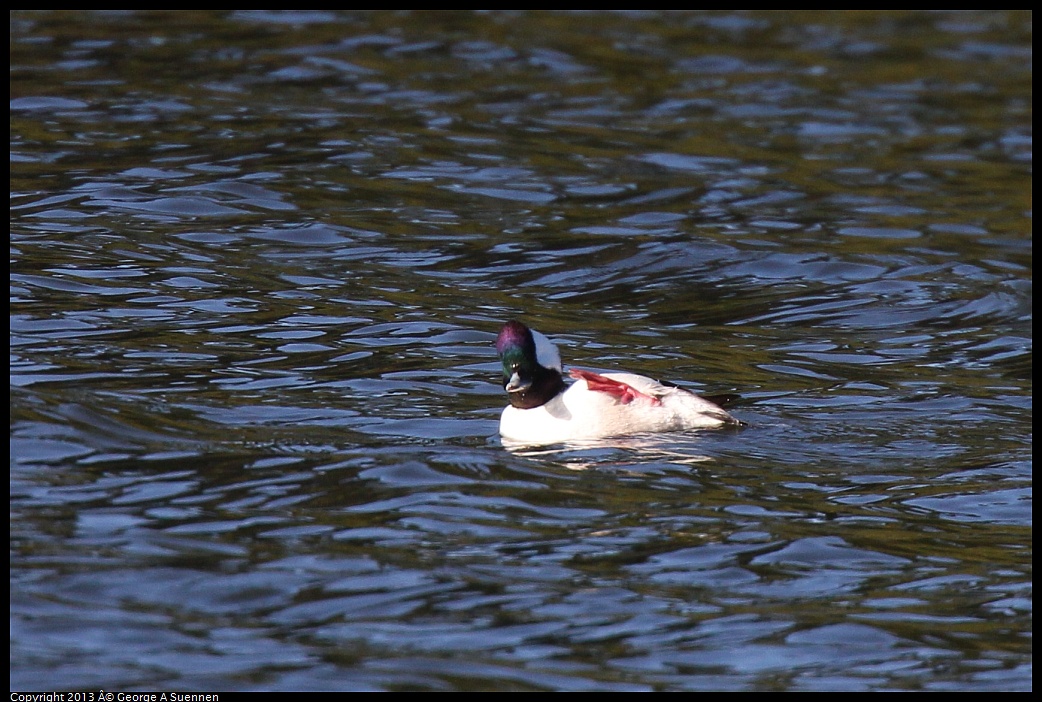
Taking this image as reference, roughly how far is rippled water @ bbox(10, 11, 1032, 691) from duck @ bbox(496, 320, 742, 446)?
22cm

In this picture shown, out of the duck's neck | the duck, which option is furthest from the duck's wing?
the duck's neck

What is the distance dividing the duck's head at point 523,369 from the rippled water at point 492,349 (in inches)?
16.8

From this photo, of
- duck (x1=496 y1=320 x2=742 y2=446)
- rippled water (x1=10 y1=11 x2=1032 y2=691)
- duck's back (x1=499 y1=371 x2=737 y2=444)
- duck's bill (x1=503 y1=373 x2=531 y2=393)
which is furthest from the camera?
duck's back (x1=499 y1=371 x2=737 y2=444)

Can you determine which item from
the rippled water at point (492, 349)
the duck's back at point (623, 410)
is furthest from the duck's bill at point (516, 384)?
the rippled water at point (492, 349)

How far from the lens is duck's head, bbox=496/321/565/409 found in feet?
31.1

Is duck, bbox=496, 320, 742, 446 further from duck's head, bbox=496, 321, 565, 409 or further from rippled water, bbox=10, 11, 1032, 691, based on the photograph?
rippled water, bbox=10, 11, 1032, 691

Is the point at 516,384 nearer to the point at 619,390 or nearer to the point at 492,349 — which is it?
the point at 619,390

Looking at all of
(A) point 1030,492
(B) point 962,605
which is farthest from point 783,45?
(B) point 962,605

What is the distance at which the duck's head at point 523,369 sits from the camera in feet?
31.1

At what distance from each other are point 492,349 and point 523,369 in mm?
2099

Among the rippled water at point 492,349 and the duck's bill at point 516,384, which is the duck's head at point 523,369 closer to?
the duck's bill at point 516,384

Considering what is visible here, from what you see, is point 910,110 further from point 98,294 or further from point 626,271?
point 98,294

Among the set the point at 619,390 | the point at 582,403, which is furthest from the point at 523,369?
the point at 619,390

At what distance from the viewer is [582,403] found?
9.71 m
